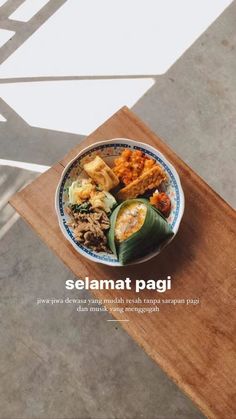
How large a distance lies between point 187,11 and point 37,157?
1189mm

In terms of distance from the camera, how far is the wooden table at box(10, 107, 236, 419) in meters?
1.52

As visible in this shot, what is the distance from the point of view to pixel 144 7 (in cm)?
265

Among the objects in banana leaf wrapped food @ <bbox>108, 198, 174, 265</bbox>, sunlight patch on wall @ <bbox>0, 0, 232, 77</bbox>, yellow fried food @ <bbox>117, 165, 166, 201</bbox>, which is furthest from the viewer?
sunlight patch on wall @ <bbox>0, 0, 232, 77</bbox>

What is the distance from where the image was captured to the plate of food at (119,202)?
1.47m

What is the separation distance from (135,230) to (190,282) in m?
0.29

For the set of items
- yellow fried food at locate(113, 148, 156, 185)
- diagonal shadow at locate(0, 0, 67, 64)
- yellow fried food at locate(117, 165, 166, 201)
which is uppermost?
diagonal shadow at locate(0, 0, 67, 64)

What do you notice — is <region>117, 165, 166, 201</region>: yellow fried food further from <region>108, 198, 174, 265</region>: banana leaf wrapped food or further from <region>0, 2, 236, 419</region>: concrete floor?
<region>0, 2, 236, 419</region>: concrete floor

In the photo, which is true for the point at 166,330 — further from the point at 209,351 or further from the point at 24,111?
the point at 24,111

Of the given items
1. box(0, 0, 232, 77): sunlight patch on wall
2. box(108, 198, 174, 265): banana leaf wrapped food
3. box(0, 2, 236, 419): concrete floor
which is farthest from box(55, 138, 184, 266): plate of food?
box(0, 0, 232, 77): sunlight patch on wall

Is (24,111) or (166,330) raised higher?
(24,111)

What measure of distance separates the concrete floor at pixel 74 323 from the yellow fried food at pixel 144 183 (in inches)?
31.7

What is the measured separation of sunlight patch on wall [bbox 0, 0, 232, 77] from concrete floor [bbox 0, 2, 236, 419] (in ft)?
0.75

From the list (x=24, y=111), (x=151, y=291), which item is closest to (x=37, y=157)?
(x=24, y=111)

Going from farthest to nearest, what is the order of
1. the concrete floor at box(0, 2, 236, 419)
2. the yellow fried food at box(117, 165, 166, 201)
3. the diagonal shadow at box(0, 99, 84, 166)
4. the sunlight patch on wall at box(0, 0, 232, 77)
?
the sunlight patch on wall at box(0, 0, 232, 77), the diagonal shadow at box(0, 99, 84, 166), the concrete floor at box(0, 2, 236, 419), the yellow fried food at box(117, 165, 166, 201)
